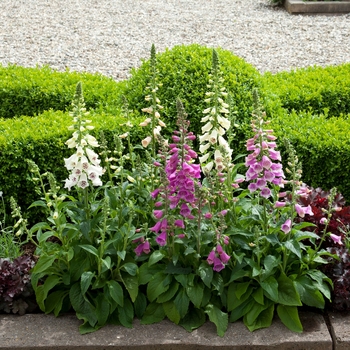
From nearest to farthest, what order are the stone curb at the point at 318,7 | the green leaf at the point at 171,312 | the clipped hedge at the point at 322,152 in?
1. the green leaf at the point at 171,312
2. the clipped hedge at the point at 322,152
3. the stone curb at the point at 318,7

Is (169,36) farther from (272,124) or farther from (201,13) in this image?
(272,124)

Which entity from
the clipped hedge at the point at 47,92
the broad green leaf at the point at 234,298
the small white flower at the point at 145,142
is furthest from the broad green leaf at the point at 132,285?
the clipped hedge at the point at 47,92

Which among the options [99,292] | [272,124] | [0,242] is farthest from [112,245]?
[272,124]

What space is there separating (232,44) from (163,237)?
251 inches

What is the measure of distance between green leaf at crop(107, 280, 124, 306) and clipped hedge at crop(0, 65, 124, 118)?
233cm

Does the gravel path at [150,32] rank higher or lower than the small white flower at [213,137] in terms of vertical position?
higher

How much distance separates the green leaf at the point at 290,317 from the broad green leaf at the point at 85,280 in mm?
1003

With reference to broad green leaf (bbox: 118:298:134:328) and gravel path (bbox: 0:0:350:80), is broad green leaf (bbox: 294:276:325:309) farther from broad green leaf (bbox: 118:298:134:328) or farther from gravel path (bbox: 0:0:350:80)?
gravel path (bbox: 0:0:350:80)

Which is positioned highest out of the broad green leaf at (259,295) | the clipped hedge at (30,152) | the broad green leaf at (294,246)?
the clipped hedge at (30,152)

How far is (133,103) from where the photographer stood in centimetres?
557

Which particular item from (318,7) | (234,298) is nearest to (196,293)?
(234,298)

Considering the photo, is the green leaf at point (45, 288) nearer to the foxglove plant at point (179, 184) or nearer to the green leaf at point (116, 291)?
the green leaf at point (116, 291)

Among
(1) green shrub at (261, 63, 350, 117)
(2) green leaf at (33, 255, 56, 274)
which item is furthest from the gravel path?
(2) green leaf at (33, 255, 56, 274)

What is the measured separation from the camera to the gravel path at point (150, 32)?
9.02 meters
